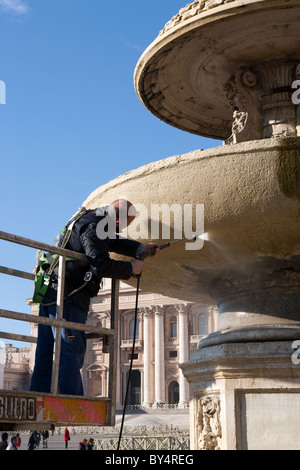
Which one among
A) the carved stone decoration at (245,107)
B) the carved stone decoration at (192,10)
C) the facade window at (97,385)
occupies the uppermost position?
the facade window at (97,385)

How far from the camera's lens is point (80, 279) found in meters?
3.40

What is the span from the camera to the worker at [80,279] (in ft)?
10.7

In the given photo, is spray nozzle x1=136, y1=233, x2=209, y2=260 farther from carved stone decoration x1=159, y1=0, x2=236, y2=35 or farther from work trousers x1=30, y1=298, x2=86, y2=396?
carved stone decoration x1=159, y1=0, x2=236, y2=35

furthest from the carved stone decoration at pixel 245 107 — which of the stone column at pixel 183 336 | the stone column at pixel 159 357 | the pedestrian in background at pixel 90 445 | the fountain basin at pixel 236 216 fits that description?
the stone column at pixel 159 357

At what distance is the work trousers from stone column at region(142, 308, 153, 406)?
178ft

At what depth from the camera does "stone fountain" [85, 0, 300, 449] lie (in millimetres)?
3314

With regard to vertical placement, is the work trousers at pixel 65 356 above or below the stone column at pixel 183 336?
below

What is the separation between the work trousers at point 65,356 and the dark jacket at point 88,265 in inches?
2.8

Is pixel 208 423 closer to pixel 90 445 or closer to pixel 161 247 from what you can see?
pixel 161 247

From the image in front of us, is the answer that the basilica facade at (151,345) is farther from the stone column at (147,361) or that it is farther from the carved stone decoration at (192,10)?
the carved stone decoration at (192,10)

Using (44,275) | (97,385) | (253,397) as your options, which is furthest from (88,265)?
(97,385)

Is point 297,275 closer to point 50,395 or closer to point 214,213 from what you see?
point 214,213

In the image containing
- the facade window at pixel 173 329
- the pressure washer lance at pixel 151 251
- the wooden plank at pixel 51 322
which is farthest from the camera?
the facade window at pixel 173 329

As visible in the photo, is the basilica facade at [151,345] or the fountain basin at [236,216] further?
the basilica facade at [151,345]
